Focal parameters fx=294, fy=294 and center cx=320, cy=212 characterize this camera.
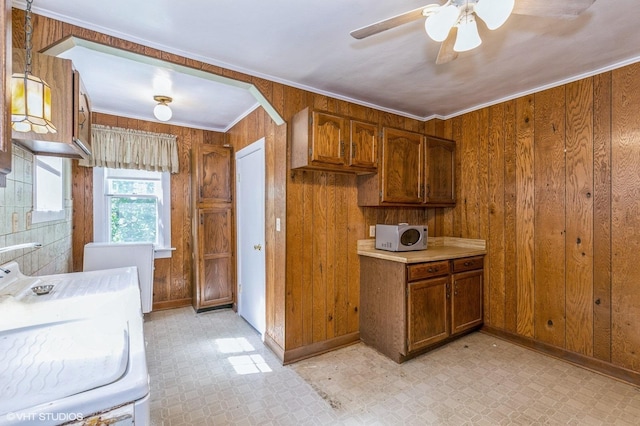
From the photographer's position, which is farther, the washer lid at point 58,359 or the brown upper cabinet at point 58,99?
the brown upper cabinet at point 58,99

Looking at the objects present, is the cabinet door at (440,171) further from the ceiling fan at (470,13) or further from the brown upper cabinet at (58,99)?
the brown upper cabinet at (58,99)

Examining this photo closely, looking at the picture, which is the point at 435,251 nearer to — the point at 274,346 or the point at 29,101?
the point at 274,346

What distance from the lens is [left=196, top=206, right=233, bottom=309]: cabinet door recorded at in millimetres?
3600

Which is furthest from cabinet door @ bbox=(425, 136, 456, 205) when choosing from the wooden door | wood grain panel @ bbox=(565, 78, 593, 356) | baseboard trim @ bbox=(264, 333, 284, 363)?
the wooden door

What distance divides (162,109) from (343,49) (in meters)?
1.90

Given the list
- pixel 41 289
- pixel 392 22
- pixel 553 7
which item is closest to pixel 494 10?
pixel 553 7

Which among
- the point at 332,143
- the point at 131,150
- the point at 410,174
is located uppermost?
the point at 131,150

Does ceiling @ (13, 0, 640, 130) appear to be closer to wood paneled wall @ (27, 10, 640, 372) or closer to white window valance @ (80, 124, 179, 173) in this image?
wood paneled wall @ (27, 10, 640, 372)

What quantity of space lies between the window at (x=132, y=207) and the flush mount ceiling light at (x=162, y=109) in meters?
0.99

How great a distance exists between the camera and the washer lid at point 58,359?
706 mm

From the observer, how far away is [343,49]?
6.70ft

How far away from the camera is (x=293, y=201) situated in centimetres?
259

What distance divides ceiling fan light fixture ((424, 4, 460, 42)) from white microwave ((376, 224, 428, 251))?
1.73 metres

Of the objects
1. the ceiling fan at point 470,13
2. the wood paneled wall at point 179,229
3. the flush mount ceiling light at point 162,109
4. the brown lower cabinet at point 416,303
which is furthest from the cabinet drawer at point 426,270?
the wood paneled wall at point 179,229
